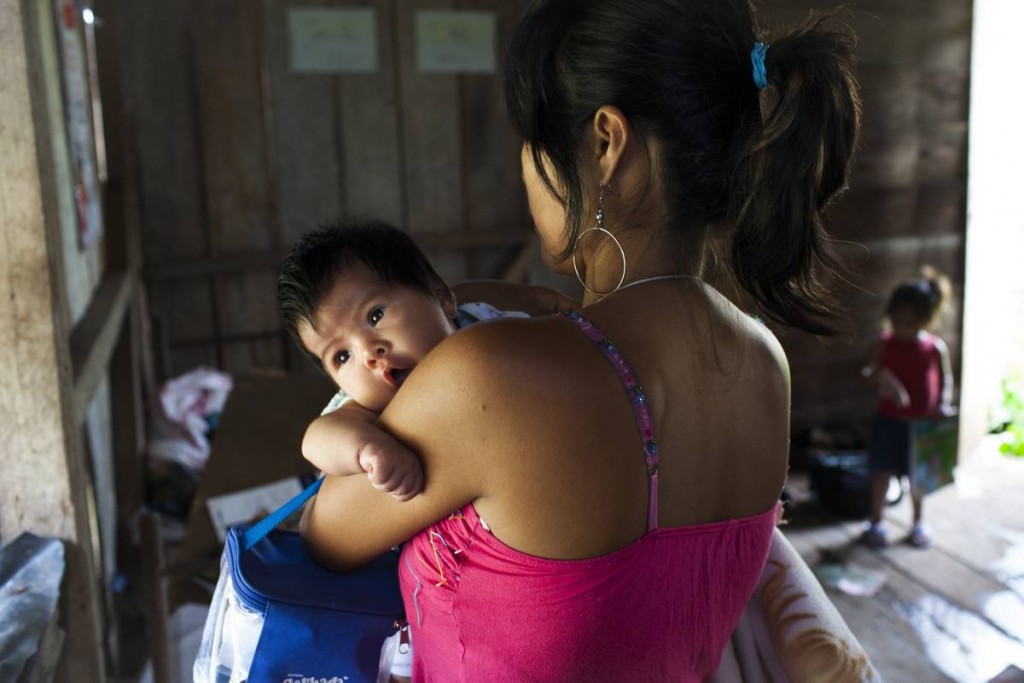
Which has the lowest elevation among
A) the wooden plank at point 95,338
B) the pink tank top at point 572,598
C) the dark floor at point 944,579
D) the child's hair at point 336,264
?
the dark floor at point 944,579

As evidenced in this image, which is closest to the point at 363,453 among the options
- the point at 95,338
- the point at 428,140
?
the point at 95,338

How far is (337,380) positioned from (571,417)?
0.46 meters

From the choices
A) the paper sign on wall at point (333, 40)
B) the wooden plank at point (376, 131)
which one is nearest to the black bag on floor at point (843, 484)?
the wooden plank at point (376, 131)

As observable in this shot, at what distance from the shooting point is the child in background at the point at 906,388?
402 centimetres

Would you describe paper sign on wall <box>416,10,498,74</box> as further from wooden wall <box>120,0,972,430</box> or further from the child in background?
the child in background

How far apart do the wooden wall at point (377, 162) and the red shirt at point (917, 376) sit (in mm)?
390

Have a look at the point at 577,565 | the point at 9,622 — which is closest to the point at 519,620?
the point at 577,565

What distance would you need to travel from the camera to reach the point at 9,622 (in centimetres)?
123

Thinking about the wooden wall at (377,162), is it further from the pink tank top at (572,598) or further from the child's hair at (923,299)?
the pink tank top at (572,598)

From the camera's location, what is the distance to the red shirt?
4.03m

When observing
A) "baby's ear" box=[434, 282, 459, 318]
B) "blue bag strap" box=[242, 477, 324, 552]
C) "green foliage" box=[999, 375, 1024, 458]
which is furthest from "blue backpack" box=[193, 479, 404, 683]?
"green foliage" box=[999, 375, 1024, 458]

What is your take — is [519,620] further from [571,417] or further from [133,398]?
[133,398]

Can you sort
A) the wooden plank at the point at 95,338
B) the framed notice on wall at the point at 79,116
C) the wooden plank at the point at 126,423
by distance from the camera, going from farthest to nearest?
the wooden plank at the point at 126,423, the framed notice on wall at the point at 79,116, the wooden plank at the point at 95,338

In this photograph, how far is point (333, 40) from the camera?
14.3 feet
